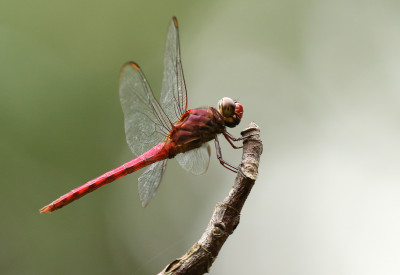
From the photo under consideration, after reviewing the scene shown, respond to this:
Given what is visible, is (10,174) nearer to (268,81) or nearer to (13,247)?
(13,247)

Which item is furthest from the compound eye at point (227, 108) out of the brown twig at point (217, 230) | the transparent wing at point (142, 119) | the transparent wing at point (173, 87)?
the brown twig at point (217, 230)

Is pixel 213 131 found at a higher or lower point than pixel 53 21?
lower

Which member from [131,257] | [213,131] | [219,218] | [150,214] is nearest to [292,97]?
[150,214]

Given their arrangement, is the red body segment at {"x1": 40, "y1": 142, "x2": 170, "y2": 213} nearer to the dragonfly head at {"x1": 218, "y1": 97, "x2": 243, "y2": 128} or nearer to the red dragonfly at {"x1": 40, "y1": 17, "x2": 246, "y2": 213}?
the red dragonfly at {"x1": 40, "y1": 17, "x2": 246, "y2": 213}

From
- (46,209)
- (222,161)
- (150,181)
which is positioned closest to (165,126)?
(150,181)

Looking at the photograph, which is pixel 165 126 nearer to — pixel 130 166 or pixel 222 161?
pixel 130 166

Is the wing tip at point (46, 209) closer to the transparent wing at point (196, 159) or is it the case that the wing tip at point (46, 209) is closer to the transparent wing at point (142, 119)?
the transparent wing at point (142, 119)
